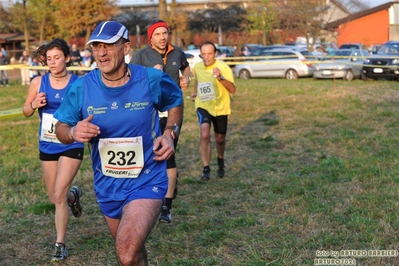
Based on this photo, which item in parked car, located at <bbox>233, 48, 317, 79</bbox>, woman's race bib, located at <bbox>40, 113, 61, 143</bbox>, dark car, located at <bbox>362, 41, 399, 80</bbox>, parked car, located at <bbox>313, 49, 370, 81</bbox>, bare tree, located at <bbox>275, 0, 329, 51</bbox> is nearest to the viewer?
woman's race bib, located at <bbox>40, 113, 61, 143</bbox>

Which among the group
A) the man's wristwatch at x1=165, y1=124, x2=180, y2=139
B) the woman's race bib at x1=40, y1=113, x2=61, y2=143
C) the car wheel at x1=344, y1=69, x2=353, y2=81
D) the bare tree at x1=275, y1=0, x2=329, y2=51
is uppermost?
the bare tree at x1=275, y1=0, x2=329, y2=51

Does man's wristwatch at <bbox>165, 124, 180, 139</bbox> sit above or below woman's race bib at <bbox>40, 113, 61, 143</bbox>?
above

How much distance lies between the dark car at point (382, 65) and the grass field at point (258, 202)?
36.4 feet

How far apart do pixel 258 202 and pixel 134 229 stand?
4.00 meters

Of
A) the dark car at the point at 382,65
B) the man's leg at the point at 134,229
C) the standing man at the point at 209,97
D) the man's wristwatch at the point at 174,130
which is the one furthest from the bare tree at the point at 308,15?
the man's leg at the point at 134,229

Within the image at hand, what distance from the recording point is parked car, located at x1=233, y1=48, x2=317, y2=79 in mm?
28141

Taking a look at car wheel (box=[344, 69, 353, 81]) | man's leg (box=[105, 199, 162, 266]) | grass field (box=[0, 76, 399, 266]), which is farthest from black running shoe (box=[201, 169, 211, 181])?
car wheel (box=[344, 69, 353, 81])

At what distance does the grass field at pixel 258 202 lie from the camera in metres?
5.86

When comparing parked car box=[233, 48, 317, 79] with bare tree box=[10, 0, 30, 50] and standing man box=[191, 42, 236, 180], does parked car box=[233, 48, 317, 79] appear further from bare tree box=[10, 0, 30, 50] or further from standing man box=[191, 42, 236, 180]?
bare tree box=[10, 0, 30, 50]

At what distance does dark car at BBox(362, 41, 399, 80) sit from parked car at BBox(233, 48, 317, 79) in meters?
2.95

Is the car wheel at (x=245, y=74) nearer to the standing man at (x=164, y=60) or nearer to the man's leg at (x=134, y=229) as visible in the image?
the standing man at (x=164, y=60)

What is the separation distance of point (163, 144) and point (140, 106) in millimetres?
332

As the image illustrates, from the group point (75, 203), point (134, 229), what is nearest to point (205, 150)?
point (75, 203)

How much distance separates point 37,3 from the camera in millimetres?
49906
